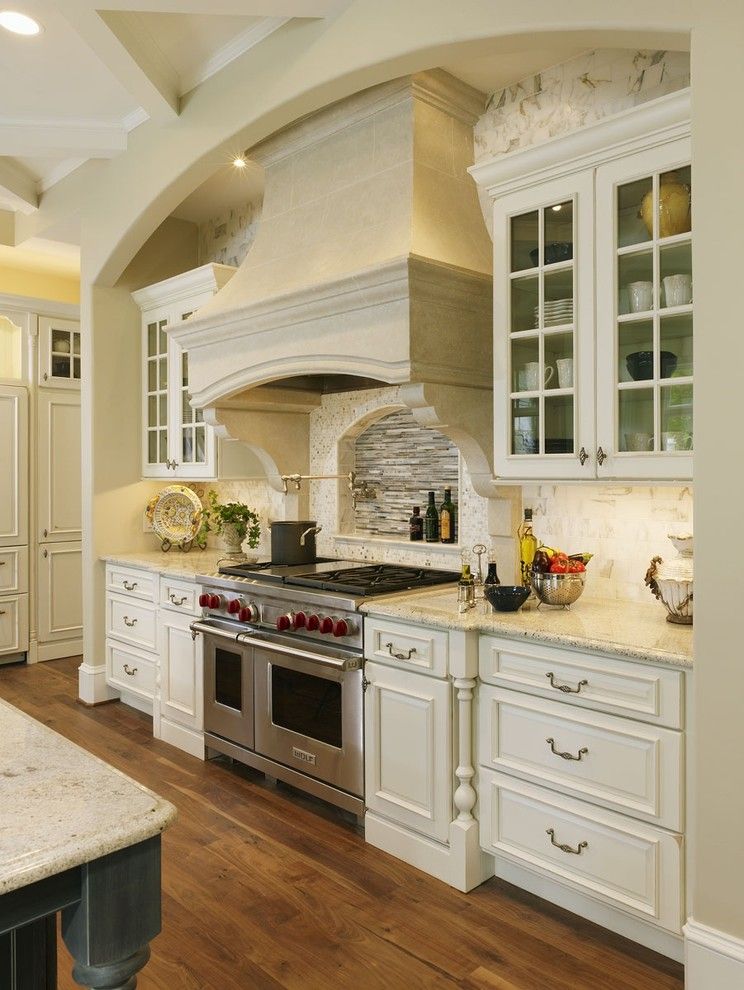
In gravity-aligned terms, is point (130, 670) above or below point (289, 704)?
below

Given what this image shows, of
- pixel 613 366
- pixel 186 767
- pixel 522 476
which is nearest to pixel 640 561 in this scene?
pixel 522 476

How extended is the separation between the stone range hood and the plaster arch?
10.4 inches

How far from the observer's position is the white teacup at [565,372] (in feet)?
8.37

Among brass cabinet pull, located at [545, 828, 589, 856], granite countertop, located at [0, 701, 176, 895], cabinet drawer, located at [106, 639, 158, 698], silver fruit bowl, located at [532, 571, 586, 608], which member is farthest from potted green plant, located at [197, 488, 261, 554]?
granite countertop, located at [0, 701, 176, 895]

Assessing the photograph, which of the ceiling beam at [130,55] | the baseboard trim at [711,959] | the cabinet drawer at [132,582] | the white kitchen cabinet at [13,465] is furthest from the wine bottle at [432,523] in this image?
the white kitchen cabinet at [13,465]

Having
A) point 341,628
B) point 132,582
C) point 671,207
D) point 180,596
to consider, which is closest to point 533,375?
point 671,207

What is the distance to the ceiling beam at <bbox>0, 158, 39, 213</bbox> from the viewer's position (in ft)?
15.1

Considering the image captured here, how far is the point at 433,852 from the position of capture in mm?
2660

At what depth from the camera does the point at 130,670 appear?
4391mm

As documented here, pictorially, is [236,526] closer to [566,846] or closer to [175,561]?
[175,561]

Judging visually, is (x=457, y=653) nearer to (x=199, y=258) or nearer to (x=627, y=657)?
(x=627, y=657)

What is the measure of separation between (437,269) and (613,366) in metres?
0.79

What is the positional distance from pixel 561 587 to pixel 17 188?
164 inches

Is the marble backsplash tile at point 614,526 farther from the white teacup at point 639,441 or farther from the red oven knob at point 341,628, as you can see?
the red oven knob at point 341,628
